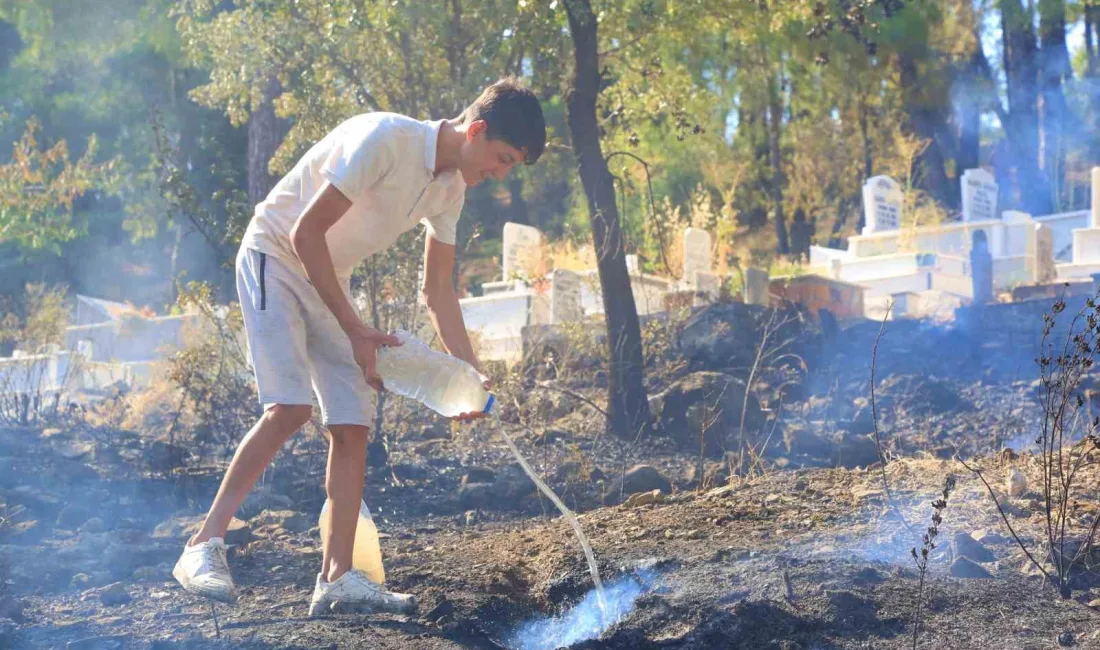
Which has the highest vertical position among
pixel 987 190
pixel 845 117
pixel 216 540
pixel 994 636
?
pixel 845 117

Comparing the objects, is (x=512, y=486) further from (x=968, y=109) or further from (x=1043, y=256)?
(x=968, y=109)

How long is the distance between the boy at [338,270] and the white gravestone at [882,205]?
14.3 metres

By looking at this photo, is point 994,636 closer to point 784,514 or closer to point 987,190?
point 784,514

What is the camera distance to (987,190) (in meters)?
18.5

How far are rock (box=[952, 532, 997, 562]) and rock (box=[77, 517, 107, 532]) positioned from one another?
381 centimetres

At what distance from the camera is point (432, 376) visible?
159 inches

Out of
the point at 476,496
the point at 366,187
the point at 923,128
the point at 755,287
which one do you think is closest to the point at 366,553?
the point at 366,187

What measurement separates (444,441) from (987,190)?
506 inches

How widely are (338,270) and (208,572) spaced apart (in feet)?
3.30

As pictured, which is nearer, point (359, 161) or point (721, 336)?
point (359, 161)

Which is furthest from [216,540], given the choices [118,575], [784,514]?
[784,514]

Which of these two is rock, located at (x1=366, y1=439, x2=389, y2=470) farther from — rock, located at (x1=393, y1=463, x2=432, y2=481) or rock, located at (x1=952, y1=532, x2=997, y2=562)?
rock, located at (x1=952, y1=532, x2=997, y2=562)

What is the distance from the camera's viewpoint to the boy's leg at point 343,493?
395cm

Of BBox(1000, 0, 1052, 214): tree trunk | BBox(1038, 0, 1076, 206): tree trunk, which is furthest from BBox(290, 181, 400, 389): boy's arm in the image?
BBox(1000, 0, 1052, 214): tree trunk
